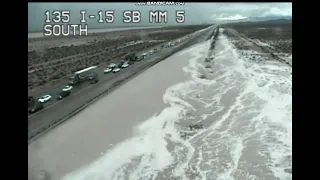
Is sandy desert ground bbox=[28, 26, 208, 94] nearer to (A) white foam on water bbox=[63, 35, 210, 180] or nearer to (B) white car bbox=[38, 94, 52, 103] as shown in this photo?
(B) white car bbox=[38, 94, 52, 103]

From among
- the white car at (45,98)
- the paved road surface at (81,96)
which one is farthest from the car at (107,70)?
the white car at (45,98)

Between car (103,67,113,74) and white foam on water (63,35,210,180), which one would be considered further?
car (103,67,113,74)

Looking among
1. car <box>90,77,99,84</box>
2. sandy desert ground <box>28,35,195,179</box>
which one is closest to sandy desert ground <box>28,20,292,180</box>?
sandy desert ground <box>28,35,195,179</box>

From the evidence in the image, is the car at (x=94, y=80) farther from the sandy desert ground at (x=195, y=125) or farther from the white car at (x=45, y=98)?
the white car at (x=45, y=98)

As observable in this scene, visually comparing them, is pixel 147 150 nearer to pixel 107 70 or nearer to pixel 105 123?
pixel 105 123

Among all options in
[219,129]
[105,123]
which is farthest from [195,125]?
[105,123]

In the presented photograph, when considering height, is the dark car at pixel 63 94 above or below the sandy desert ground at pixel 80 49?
below

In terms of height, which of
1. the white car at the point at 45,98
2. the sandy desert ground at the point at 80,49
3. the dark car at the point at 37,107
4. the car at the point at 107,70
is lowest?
the dark car at the point at 37,107

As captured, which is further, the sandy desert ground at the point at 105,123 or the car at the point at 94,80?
the car at the point at 94,80

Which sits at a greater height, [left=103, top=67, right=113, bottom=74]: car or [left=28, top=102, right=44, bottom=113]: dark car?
[left=103, top=67, right=113, bottom=74]: car
